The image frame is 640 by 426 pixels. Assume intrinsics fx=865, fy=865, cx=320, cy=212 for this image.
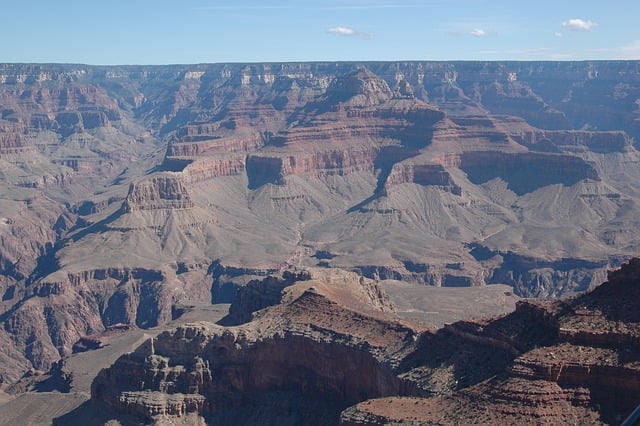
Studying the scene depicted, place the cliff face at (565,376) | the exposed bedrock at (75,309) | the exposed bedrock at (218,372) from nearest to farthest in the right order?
the cliff face at (565,376), the exposed bedrock at (218,372), the exposed bedrock at (75,309)

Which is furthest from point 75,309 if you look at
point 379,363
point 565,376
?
point 565,376

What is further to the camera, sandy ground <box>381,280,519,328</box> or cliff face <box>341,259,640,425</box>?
sandy ground <box>381,280,519,328</box>

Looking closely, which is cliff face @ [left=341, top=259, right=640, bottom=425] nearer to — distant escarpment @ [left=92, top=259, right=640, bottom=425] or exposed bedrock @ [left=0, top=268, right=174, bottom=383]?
distant escarpment @ [left=92, top=259, right=640, bottom=425]

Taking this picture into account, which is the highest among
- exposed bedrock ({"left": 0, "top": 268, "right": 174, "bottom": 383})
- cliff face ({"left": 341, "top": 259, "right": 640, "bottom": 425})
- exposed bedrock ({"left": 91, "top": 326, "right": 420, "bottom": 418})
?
cliff face ({"left": 341, "top": 259, "right": 640, "bottom": 425})

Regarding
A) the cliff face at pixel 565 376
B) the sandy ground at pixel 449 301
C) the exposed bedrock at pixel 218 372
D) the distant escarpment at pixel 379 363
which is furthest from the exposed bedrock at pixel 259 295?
the cliff face at pixel 565 376

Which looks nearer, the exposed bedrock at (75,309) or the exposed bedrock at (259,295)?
the exposed bedrock at (259,295)

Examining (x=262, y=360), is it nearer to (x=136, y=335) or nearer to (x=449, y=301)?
(x=136, y=335)

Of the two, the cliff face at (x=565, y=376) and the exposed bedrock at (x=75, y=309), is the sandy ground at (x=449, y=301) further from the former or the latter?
the cliff face at (x=565, y=376)

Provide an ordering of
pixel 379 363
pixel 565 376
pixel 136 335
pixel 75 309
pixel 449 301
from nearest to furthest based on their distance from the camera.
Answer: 1. pixel 565 376
2. pixel 379 363
3. pixel 136 335
4. pixel 449 301
5. pixel 75 309

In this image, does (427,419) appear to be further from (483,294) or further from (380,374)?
(483,294)

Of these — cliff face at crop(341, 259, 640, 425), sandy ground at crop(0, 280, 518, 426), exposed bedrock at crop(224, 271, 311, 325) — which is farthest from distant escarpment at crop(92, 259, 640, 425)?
sandy ground at crop(0, 280, 518, 426)

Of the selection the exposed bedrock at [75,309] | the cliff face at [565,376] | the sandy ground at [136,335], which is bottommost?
the exposed bedrock at [75,309]
